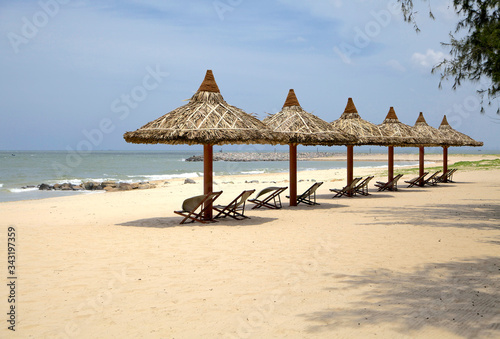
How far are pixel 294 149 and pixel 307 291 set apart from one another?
788 centimetres

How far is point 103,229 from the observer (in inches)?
342

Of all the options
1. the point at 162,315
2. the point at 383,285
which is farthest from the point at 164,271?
the point at 383,285

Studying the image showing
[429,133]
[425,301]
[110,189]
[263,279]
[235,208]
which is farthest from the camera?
[110,189]

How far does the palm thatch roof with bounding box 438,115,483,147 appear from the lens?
65.0 feet

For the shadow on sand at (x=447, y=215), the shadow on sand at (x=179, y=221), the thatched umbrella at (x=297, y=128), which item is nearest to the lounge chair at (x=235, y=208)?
the shadow on sand at (x=179, y=221)

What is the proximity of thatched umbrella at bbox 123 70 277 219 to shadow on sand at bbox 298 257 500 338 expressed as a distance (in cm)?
431

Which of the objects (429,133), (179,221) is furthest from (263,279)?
(429,133)

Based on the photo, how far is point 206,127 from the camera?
871 cm

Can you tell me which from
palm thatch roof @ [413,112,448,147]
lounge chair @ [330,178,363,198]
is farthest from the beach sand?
palm thatch roof @ [413,112,448,147]

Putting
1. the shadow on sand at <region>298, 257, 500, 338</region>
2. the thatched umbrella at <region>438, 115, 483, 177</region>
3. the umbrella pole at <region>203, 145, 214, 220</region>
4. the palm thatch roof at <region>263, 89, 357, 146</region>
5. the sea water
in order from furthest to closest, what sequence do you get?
the sea water → the thatched umbrella at <region>438, 115, 483, 177</region> → the palm thatch roof at <region>263, 89, 357, 146</region> → the umbrella pole at <region>203, 145, 214, 220</region> → the shadow on sand at <region>298, 257, 500, 338</region>

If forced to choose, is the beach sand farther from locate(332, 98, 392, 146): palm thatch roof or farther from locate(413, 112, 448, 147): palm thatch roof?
locate(413, 112, 448, 147): palm thatch roof

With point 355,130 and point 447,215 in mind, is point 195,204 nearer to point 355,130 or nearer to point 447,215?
point 447,215

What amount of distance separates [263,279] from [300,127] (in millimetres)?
7020

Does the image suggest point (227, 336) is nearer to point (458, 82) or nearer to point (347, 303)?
point (347, 303)
